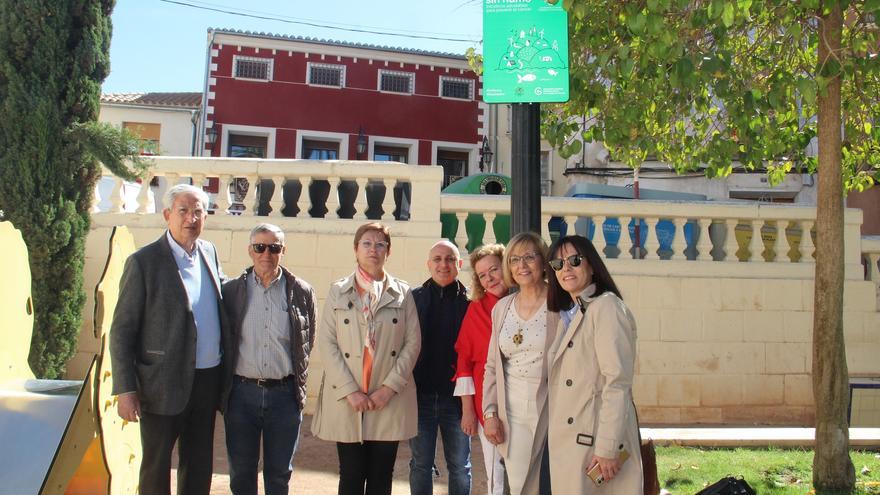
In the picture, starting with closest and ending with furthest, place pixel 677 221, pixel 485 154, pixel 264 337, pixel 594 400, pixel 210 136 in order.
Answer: pixel 594 400 → pixel 264 337 → pixel 677 221 → pixel 210 136 → pixel 485 154

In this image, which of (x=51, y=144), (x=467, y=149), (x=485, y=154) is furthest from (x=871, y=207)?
(x=51, y=144)

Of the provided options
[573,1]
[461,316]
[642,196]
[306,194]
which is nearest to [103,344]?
[461,316]

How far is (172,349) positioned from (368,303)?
991 mm

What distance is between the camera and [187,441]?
348 centimetres

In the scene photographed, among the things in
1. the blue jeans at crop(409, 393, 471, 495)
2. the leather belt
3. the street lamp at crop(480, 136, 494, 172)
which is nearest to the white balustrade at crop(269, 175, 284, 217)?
the leather belt

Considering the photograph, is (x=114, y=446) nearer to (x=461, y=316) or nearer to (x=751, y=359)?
(x=461, y=316)

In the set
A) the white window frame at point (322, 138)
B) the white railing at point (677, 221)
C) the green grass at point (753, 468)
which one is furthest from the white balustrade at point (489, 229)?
the white window frame at point (322, 138)

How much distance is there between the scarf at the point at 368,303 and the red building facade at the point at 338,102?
18.5m

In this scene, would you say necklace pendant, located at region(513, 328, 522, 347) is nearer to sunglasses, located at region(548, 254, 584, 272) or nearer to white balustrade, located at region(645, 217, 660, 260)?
sunglasses, located at region(548, 254, 584, 272)

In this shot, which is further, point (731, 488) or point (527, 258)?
point (731, 488)

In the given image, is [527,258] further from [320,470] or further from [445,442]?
[320,470]

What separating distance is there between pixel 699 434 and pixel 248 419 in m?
4.01

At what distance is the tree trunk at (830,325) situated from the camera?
15.2ft

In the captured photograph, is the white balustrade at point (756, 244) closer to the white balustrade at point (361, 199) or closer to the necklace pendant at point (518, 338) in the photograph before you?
the white balustrade at point (361, 199)
